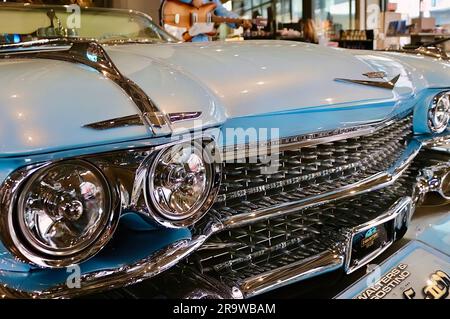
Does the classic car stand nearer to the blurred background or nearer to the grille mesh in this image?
the grille mesh

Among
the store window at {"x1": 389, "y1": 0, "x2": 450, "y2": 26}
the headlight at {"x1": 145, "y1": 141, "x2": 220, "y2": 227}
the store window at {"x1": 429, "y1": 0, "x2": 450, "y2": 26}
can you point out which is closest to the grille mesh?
the headlight at {"x1": 145, "y1": 141, "x2": 220, "y2": 227}

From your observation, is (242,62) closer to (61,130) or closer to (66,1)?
(61,130)

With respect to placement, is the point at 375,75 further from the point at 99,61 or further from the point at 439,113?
the point at 99,61

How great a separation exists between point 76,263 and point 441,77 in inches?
61.3

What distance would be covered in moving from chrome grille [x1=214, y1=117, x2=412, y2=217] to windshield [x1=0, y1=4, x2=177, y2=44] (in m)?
1.16

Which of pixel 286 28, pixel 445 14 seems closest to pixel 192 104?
pixel 286 28

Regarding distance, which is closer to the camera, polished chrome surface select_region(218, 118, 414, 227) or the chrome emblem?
polished chrome surface select_region(218, 118, 414, 227)

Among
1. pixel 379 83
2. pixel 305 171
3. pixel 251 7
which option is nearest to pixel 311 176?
pixel 305 171

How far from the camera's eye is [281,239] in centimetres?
138

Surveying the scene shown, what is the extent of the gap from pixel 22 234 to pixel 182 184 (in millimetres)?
360

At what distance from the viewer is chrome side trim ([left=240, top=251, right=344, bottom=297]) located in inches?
45.7

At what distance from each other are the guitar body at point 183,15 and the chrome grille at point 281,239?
7.08 ft

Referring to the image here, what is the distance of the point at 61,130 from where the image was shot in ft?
2.92

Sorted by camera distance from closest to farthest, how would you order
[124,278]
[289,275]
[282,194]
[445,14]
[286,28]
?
1. [124,278]
2. [289,275]
3. [282,194]
4. [286,28]
5. [445,14]
